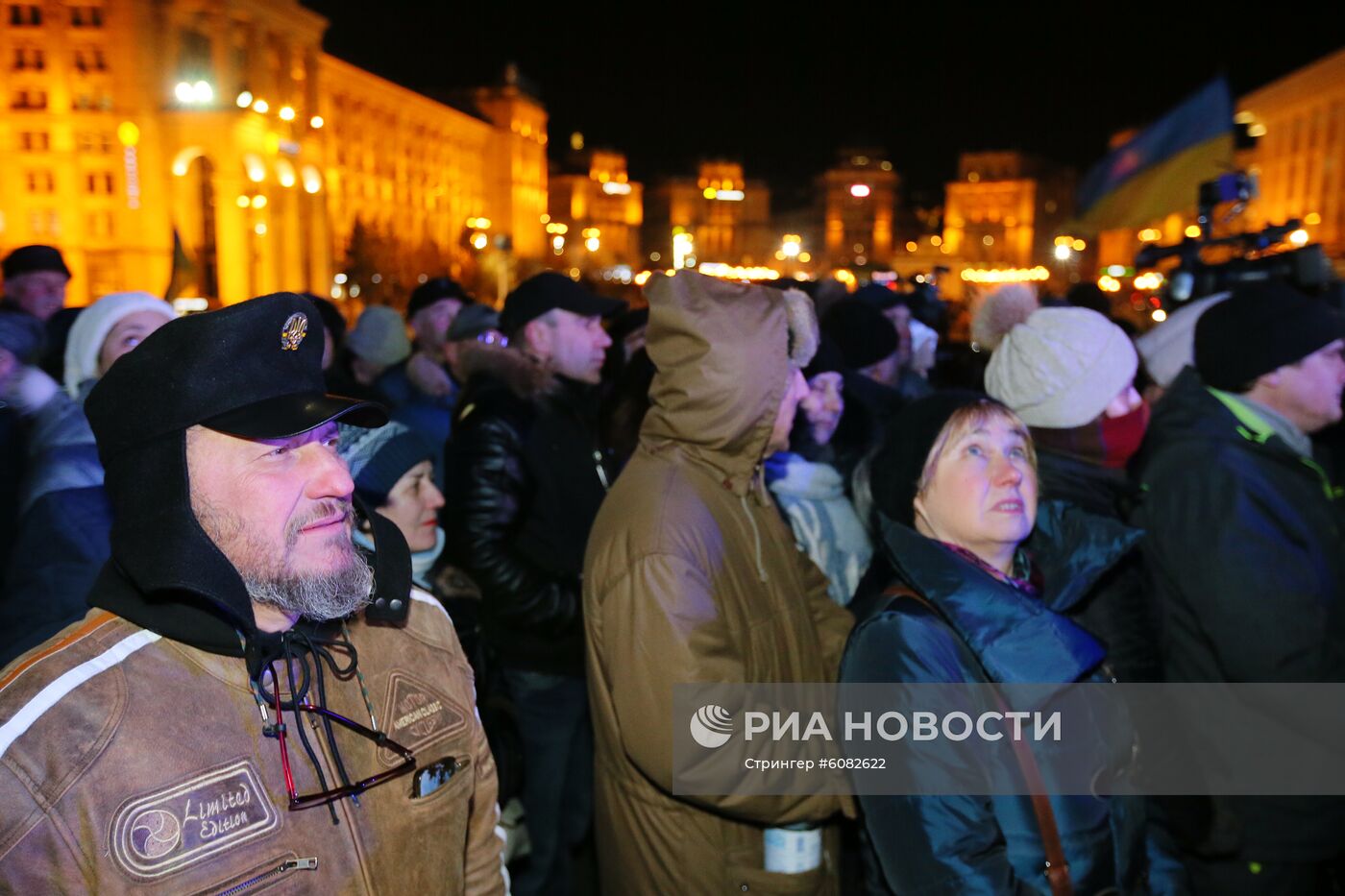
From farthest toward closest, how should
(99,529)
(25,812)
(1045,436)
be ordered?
(1045,436) → (99,529) → (25,812)

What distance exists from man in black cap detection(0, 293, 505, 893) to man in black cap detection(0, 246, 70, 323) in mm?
4676

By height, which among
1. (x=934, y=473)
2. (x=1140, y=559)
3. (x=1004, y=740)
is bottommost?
(x=1004, y=740)

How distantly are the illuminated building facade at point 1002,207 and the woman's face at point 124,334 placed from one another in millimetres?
127681

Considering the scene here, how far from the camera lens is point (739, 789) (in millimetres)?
2350

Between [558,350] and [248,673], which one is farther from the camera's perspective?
[558,350]

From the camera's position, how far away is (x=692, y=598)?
7.83 feet

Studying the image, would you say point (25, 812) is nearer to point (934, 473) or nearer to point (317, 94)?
point (934, 473)

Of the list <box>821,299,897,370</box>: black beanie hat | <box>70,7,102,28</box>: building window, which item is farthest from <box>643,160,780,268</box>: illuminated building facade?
<box>821,299,897,370</box>: black beanie hat

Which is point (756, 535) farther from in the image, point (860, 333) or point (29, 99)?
point (29, 99)

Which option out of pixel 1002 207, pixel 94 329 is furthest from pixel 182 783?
pixel 1002 207

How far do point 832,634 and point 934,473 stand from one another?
65 cm

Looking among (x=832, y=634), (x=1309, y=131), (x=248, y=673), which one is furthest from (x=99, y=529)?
(x=1309, y=131)

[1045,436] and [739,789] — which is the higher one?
[1045,436]

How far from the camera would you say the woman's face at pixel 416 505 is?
123 inches
